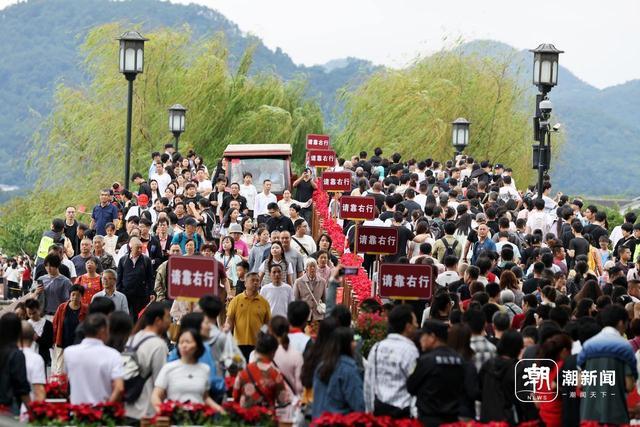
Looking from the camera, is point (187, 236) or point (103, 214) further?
point (103, 214)

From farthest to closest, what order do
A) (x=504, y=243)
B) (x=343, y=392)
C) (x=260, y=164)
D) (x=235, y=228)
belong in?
(x=260, y=164) < (x=235, y=228) < (x=504, y=243) < (x=343, y=392)

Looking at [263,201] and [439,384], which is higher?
[263,201]

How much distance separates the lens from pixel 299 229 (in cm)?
1994

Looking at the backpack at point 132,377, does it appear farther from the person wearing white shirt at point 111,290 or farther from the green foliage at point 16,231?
the green foliage at point 16,231

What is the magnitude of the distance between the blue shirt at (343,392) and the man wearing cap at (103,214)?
1282 centimetres

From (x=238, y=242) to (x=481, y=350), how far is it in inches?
380

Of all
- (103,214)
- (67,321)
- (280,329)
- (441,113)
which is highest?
(441,113)

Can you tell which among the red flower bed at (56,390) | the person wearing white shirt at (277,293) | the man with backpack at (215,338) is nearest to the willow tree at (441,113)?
the person wearing white shirt at (277,293)

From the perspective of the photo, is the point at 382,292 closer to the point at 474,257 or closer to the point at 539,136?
the point at 474,257

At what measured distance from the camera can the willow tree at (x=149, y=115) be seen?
50344 mm

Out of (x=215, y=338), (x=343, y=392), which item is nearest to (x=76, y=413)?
(x=215, y=338)

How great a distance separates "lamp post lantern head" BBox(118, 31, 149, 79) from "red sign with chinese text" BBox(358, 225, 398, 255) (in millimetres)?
9440

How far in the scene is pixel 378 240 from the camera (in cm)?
1820

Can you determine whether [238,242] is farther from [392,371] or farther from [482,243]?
[392,371]
